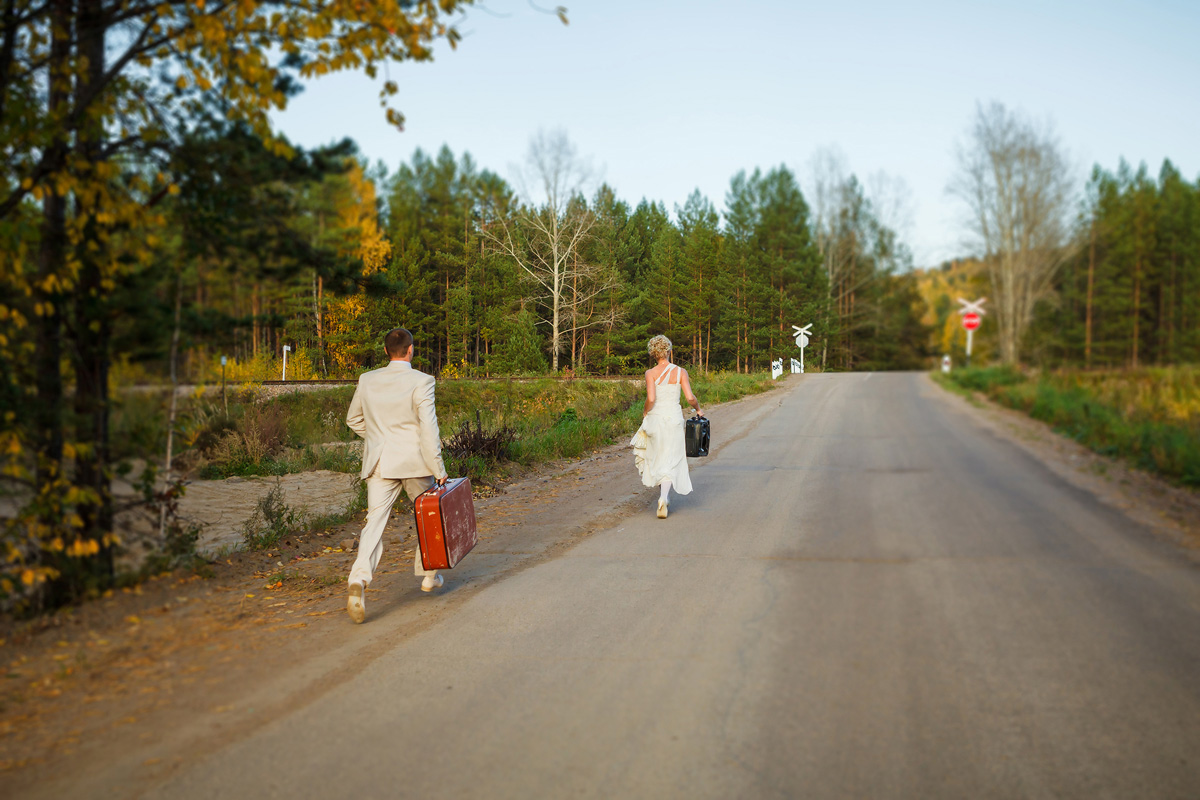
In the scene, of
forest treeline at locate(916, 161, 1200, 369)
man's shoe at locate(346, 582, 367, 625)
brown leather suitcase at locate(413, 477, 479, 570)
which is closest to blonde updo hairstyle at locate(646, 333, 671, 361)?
brown leather suitcase at locate(413, 477, 479, 570)

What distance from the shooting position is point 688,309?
3019 centimetres

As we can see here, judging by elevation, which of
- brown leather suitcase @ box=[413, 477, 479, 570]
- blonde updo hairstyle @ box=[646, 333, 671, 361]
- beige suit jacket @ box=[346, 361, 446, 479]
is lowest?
brown leather suitcase @ box=[413, 477, 479, 570]

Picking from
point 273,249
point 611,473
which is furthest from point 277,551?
point 611,473

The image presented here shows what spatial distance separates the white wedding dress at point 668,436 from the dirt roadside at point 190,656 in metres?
1.83

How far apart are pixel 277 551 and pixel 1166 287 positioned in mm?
19363

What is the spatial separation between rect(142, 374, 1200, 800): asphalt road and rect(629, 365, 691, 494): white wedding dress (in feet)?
3.38

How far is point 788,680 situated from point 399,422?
3.33m

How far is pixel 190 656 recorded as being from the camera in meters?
4.61

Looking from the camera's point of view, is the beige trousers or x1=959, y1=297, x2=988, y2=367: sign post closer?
the beige trousers

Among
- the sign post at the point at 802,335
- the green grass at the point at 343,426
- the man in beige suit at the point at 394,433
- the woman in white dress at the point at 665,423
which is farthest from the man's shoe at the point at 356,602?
the sign post at the point at 802,335

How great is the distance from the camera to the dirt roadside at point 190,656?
3.42 m

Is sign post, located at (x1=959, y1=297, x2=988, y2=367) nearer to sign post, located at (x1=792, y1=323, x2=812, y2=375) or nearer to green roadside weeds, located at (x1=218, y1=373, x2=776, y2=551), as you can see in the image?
sign post, located at (x1=792, y1=323, x2=812, y2=375)

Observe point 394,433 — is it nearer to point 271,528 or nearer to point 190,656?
point 190,656

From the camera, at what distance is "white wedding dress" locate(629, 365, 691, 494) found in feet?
29.3
